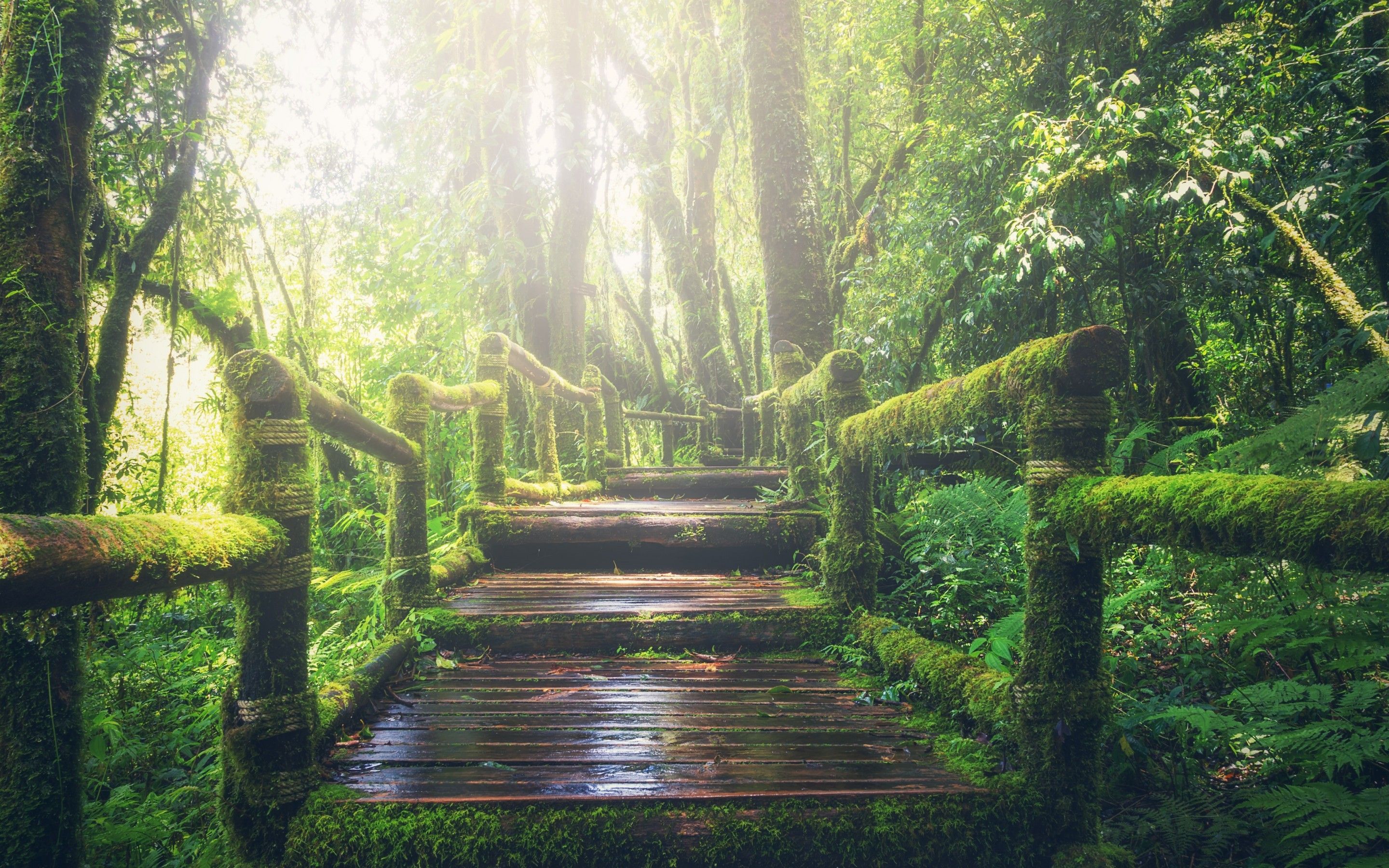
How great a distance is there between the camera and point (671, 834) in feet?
5.86

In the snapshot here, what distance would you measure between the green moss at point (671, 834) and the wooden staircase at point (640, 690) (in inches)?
1.2

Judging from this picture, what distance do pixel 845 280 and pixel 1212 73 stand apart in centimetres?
328

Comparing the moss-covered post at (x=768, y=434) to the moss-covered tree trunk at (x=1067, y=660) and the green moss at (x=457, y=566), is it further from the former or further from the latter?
the moss-covered tree trunk at (x=1067, y=660)

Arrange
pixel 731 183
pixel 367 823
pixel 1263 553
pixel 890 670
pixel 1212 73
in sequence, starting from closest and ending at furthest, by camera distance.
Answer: pixel 1263 553
pixel 367 823
pixel 890 670
pixel 1212 73
pixel 731 183

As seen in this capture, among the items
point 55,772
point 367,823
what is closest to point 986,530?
point 367,823

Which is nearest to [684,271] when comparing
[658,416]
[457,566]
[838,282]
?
[658,416]

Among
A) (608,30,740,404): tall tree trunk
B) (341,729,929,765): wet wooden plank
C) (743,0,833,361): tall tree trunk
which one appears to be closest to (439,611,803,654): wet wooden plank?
(341,729,929,765): wet wooden plank

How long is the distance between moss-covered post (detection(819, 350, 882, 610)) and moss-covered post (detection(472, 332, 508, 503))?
100 inches

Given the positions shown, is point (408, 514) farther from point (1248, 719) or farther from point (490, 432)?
point (1248, 719)

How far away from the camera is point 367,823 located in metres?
1.78

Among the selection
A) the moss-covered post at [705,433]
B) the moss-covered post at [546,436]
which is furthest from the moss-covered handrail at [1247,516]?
the moss-covered post at [705,433]

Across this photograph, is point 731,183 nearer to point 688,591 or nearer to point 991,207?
point 991,207

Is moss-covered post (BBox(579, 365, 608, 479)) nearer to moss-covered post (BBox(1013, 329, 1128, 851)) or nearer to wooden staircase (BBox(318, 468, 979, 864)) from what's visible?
wooden staircase (BBox(318, 468, 979, 864))

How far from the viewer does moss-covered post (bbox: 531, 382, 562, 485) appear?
621 cm
